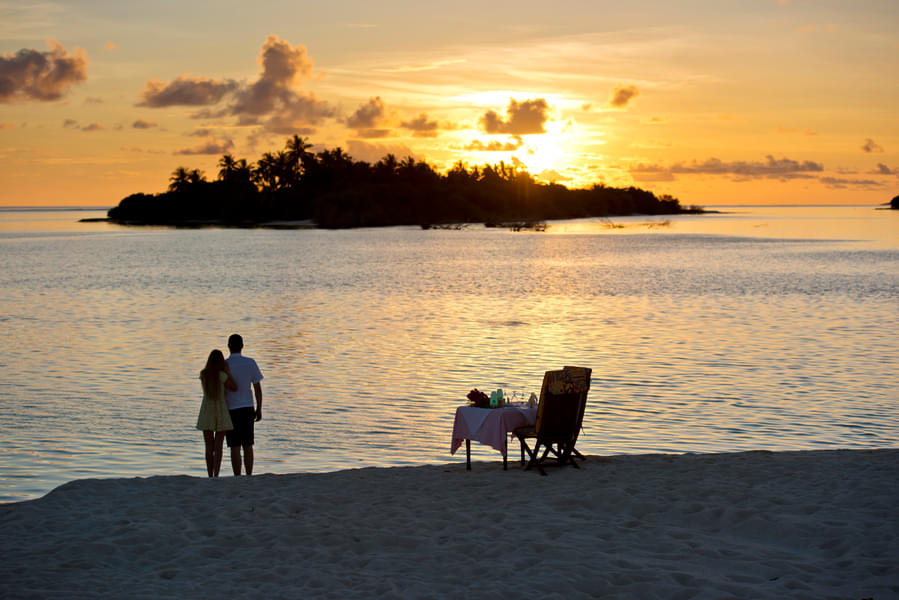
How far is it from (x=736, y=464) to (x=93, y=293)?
38.5m

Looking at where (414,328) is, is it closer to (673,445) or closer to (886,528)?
(673,445)

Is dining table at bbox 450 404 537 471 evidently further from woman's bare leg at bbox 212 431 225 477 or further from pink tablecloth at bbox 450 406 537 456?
woman's bare leg at bbox 212 431 225 477

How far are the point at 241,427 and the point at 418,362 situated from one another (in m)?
10.8

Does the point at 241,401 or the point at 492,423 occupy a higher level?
the point at 241,401

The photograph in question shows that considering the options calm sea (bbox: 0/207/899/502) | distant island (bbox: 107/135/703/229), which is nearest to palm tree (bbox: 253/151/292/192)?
distant island (bbox: 107/135/703/229)

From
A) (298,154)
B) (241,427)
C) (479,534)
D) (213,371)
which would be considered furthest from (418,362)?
(298,154)

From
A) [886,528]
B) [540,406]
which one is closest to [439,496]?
[540,406]

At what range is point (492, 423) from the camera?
35.7 ft

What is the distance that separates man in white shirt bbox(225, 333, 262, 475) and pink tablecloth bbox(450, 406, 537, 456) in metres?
2.51

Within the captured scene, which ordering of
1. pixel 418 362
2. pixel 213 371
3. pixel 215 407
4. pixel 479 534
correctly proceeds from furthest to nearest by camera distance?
pixel 418 362, pixel 215 407, pixel 213 371, pixel 479 534

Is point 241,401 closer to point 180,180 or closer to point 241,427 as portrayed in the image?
point 241,427

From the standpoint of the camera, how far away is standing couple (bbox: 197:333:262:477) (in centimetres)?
1066

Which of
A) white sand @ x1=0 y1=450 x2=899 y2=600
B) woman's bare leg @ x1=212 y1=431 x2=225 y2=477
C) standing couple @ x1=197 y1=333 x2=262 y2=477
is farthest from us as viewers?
woman's bare leg @ x1=212 y1=431 x2=225 y2=477

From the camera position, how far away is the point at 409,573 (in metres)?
7.38
